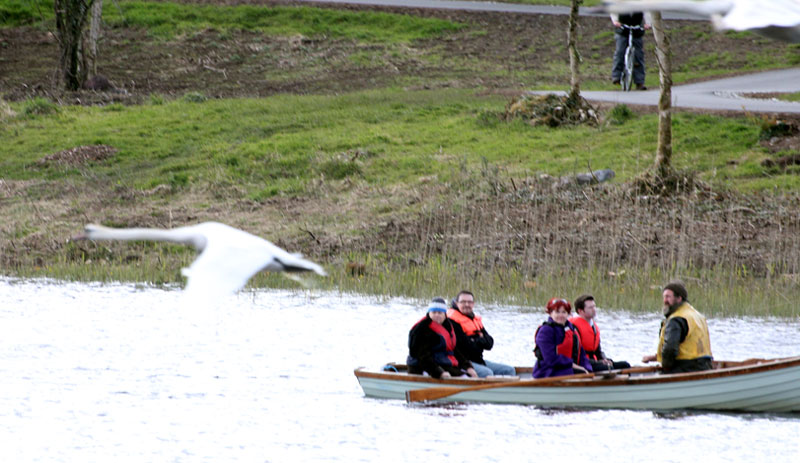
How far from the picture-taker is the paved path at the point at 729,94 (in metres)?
24.7

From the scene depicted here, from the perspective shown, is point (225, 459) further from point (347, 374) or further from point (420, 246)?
point (420, 246)

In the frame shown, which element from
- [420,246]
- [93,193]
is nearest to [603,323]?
[420,246]

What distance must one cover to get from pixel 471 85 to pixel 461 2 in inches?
574

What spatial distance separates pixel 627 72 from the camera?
2734 centimetres

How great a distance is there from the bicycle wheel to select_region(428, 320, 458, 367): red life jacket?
553 inches

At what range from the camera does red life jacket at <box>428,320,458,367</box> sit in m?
13.0

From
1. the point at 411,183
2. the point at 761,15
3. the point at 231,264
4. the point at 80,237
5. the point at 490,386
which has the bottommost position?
the point at 490,386

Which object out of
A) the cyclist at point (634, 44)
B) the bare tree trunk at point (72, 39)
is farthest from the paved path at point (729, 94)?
the bare tree trunk at point (72, 39)

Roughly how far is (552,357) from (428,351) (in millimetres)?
1373

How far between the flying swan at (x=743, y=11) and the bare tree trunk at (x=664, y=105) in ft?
38.0

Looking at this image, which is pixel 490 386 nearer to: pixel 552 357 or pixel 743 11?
pixel 552 357

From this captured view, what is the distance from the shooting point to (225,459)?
38.8ft

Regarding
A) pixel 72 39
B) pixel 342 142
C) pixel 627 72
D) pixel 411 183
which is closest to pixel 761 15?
pixel 411 183

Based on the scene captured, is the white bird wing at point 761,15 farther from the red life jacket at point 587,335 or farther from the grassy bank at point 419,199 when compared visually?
the grassy bank at point 419,199
